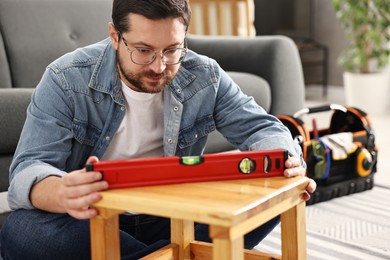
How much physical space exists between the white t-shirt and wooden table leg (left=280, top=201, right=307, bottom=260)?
1.20 feet

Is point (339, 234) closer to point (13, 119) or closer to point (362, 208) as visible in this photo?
point (362, 208)

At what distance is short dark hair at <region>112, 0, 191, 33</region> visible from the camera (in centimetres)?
122

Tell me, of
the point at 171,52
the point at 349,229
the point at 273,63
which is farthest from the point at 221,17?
the point at 171,52

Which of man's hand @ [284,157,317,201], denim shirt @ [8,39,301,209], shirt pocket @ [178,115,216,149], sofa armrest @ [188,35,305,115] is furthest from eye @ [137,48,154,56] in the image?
sofa armrest @ [188,35,305,115]

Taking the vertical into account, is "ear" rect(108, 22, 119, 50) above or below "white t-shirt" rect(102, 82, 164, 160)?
above

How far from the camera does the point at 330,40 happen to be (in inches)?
185

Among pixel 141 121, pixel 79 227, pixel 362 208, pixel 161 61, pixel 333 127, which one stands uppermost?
pixel 161 61

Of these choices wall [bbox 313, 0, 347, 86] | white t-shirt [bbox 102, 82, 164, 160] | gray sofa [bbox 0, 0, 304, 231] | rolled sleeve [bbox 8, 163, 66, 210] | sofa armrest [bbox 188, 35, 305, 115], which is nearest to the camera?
rolled sleeve [bbox 8, 163, 66, 210]

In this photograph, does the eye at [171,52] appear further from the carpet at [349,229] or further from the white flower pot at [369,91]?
the white flower pot at [369,91]

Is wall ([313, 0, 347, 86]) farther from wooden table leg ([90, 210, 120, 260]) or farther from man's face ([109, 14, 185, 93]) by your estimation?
wooden table leg ([90, 210, 120, 260])

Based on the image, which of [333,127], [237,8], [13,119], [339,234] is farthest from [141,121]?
[237,8]

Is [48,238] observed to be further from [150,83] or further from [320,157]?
[320,157]

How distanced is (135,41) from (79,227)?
38cm

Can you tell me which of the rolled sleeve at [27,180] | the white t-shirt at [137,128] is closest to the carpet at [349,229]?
the white t-shirt at [137,128]
